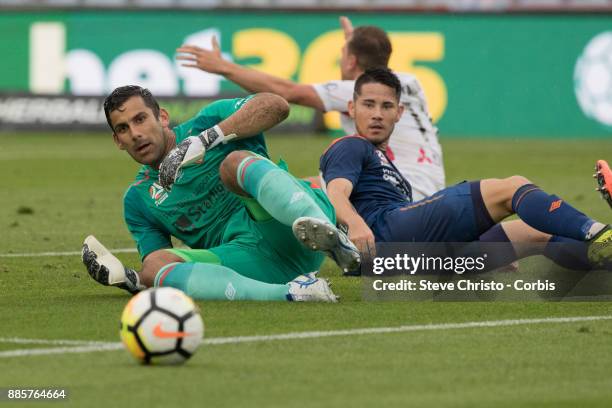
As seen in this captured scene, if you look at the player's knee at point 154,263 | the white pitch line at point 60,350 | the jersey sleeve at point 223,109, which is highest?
the jersey sleeve at point 223,109

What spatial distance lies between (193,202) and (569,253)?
204 centimetres

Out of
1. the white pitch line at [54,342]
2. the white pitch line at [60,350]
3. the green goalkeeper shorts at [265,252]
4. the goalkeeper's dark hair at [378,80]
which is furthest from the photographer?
the goalkeeper's dark hair at [378,80]

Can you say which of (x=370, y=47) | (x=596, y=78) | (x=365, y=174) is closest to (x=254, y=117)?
(x=365, y=174)

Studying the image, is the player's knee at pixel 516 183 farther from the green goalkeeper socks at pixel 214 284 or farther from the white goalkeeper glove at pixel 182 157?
the white goalkeeper glove at pixel 182 157

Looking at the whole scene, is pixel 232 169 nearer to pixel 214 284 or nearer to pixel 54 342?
pixel 214 284

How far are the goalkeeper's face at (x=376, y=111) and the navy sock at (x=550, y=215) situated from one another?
4.42 feet

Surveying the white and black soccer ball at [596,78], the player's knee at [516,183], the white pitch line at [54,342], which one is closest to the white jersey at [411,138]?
the player's knee at [516,183]

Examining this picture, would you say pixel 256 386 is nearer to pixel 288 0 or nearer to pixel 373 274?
pixel 373 274

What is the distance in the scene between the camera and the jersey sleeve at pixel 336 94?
9.90 meters

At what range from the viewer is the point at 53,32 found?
27.7 m

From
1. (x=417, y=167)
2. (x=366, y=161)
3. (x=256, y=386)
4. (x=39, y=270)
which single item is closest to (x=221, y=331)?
(x=256, y=386)

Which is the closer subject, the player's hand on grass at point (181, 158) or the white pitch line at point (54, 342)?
the white pitch line at point (54, 342)

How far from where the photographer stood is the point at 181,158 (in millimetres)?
7020

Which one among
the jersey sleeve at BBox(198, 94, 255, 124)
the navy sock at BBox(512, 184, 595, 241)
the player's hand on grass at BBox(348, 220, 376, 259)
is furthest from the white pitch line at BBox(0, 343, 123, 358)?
the navy sock at BBox(512, 184, 595, 241)
